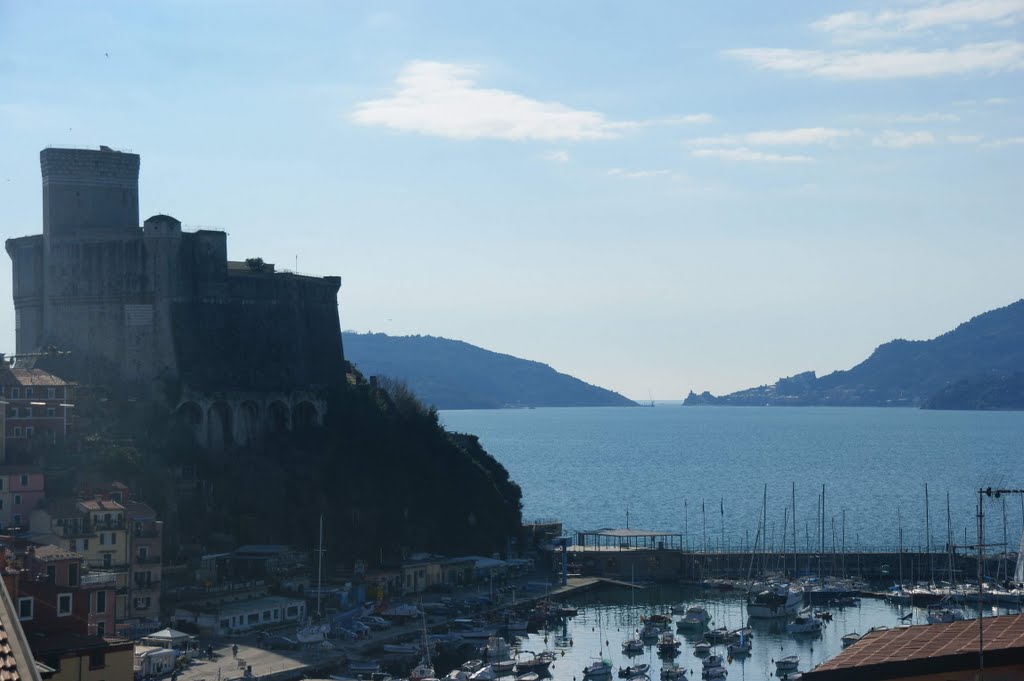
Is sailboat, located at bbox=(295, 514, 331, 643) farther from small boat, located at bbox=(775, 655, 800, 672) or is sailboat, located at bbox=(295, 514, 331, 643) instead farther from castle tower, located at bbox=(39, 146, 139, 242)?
castle tower, located at bbox=(39, 146, 139, 242)

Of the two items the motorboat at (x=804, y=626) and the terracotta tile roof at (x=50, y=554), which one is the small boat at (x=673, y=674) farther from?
the terracotta tile roof at (x=50, y=554)

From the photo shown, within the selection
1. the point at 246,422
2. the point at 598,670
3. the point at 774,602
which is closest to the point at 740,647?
the point at 598,670

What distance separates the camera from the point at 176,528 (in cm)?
6450

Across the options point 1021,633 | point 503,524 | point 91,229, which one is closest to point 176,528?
point 91,229

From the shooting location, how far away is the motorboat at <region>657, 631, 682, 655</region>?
62375 millimetres

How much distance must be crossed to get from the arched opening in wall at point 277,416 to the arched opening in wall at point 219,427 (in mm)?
2671

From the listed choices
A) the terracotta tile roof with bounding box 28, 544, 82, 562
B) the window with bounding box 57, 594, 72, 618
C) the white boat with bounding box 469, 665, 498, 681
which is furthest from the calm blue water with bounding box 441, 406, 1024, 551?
the window with bounding box 57, 594, 72, 618

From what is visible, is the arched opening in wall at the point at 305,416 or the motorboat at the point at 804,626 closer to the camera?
the motorboat at the point at 804,626

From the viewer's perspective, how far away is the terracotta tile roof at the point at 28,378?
62.7m

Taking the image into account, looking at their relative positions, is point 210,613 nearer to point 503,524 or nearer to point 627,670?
point 627,670

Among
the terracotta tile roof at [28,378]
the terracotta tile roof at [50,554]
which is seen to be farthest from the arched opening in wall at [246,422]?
the terracotta tile roof at [50,554]

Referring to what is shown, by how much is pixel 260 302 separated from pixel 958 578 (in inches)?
1579

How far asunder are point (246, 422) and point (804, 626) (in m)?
28.6

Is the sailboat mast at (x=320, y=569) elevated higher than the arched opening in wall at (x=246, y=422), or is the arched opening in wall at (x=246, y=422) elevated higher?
the arched opening in wall at (x=246, y=422)
